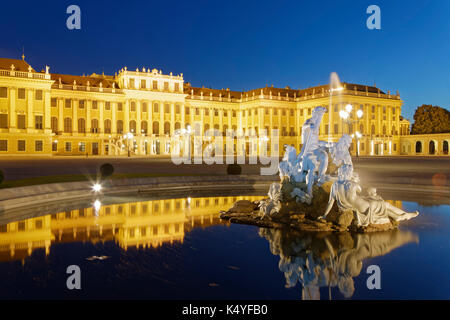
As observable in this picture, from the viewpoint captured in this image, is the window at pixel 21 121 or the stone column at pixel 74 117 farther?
the stone column at pixel 74 117

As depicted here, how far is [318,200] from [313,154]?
1136 millimetres

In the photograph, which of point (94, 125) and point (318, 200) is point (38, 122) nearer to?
point (94, 125)

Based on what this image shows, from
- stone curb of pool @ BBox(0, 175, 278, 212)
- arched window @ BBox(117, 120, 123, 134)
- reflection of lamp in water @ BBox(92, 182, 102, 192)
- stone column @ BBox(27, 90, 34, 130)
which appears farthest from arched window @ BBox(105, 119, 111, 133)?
reflection of lamp in water @ BBox(92, 182, 102, 192)

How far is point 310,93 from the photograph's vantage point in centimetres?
7475

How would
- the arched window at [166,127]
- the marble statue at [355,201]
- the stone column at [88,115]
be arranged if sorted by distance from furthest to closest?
the arched window at [166,127], the stone column at [88,115], the marble statue at [355,201]

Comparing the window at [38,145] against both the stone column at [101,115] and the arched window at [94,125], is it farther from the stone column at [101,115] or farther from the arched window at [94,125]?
the stone column at [101,115]

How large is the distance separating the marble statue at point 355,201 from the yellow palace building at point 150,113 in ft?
162

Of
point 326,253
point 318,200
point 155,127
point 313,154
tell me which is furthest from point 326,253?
point 155,127

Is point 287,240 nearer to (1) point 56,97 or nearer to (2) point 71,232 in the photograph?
(2) point 71,232

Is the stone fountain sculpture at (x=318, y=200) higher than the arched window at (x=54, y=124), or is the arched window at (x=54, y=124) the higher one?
the arched window at (x=54, y=124)

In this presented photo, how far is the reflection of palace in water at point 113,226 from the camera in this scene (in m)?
7.47

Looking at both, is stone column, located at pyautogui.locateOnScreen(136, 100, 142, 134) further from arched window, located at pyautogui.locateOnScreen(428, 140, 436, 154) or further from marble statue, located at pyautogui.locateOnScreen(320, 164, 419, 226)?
marble statue, located at pyautogui.locateOnScreen(320, 164, 419, 226)

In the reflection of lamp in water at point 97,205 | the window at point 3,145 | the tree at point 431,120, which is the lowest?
the reflection of lamp in water at point 97,205

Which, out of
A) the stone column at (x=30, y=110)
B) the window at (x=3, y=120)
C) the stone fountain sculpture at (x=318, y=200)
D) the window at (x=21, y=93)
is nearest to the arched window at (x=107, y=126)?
the stone column at (x=30, y=110)
